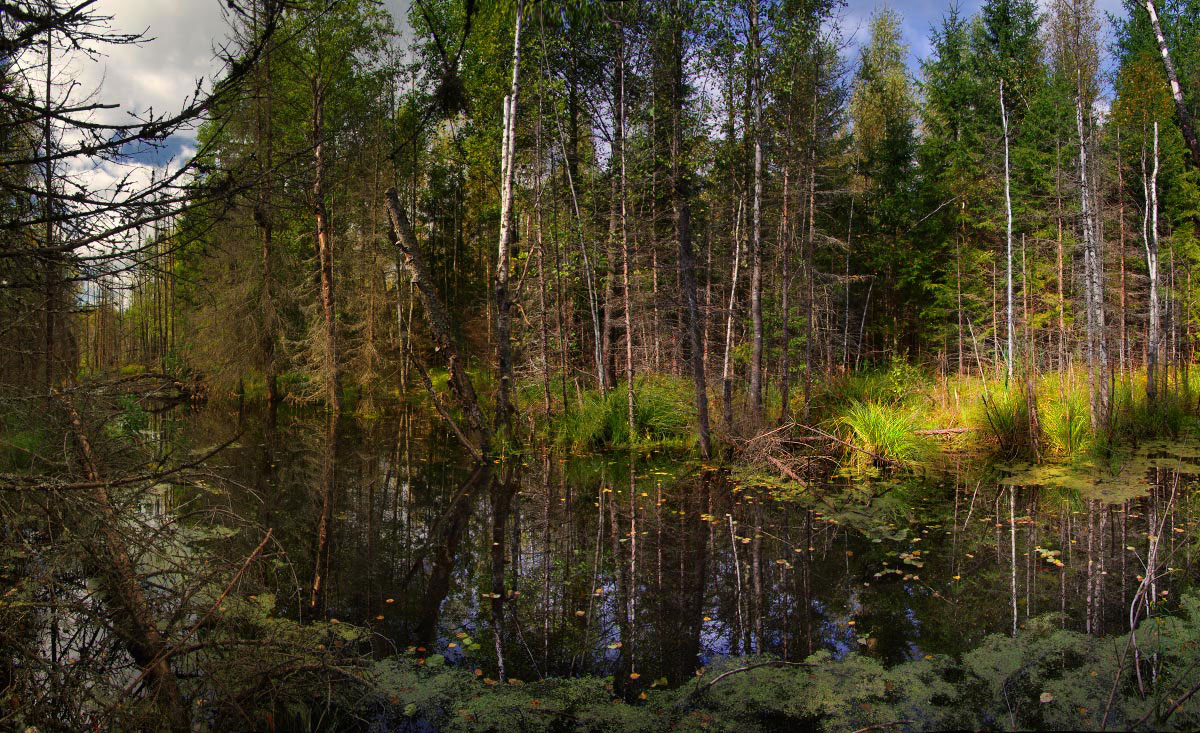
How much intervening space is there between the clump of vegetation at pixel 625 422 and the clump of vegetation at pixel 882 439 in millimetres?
2823

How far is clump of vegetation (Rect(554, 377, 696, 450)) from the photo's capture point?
12156 millimetres

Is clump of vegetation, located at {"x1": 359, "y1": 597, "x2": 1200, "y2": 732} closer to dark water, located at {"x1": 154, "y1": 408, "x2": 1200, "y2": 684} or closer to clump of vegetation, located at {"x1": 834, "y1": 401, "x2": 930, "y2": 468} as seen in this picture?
dark water, located at {"x1": 154, "y1": 408, "x2": 1200, "y2": 684}

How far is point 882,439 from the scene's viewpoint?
33.6 ft

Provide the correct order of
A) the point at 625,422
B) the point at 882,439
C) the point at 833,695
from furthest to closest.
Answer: the point at 625,422 < the point at 882,439 < the point at 833,695

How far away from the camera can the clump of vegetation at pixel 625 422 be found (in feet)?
39.9

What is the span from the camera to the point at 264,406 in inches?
856

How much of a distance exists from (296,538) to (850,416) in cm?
839

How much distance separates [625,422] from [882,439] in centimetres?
443

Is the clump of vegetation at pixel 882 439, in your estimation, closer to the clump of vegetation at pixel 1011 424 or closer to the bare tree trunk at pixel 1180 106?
the clump of vegetation at pixel 1011 424

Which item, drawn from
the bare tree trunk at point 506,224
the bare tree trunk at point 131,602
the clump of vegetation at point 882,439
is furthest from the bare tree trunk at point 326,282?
the bare tree trunk at point 131,602

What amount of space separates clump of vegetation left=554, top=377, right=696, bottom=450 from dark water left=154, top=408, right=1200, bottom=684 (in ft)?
5.78

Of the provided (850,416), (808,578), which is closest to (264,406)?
(850,416)

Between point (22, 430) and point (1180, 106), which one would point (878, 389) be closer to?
point (1180, 106)

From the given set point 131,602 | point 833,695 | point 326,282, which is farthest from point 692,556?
point 326,282
